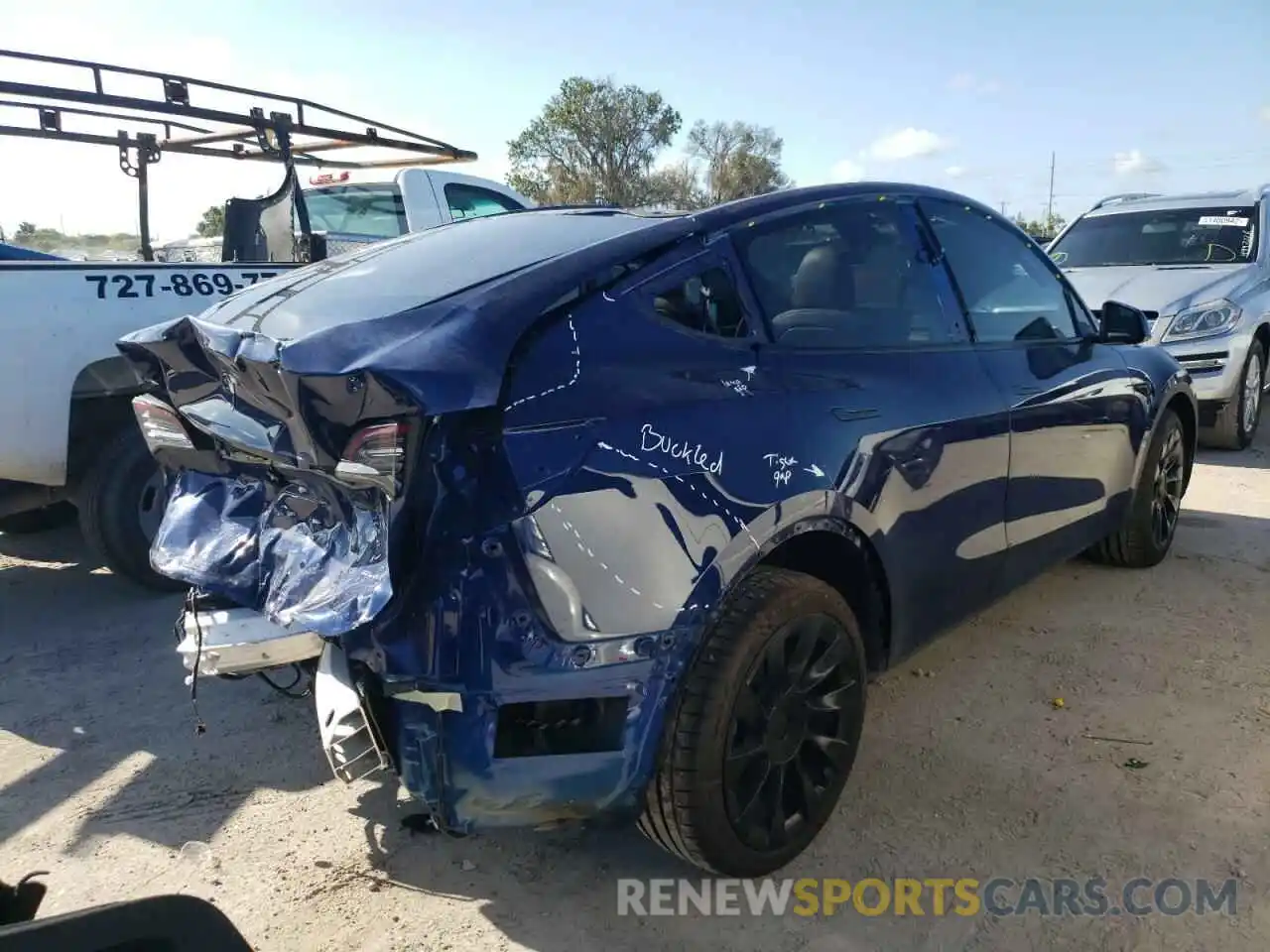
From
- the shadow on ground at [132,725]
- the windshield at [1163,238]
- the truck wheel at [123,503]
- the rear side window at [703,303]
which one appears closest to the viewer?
the rear side window at [703,303]

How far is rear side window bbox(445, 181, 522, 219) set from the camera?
26.4 feet

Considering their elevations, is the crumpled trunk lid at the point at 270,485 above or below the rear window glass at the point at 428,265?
below

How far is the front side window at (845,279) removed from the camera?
8.66ft

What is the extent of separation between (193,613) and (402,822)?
88cm

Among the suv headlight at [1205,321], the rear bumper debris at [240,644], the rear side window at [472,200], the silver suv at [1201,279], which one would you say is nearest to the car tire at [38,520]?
the rear bumper debris at [240,644]

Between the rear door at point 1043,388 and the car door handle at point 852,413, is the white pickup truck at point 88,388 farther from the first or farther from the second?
the rear door at point 1043,388

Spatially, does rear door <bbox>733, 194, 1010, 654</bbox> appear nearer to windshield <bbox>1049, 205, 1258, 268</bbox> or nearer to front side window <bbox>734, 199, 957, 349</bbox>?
front side window <bbox>734, 199, 957, 349</bbox>

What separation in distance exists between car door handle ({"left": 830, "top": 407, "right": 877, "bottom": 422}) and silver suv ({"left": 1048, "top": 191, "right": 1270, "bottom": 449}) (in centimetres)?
543

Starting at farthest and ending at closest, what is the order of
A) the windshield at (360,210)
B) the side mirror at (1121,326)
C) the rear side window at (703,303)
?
the windshield at (360,210) → the side mirror at (1121,326) → the rear side window at (703,303)

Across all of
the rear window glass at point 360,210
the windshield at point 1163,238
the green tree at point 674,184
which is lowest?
the windshield at point 1163,238

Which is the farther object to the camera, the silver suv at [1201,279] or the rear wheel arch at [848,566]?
the silver suv at [1201,279]

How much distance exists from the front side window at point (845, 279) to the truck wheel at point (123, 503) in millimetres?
3066

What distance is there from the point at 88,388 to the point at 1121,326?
4.36 m

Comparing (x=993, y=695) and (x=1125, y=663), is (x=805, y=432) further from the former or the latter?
(x=1125, y=663)
